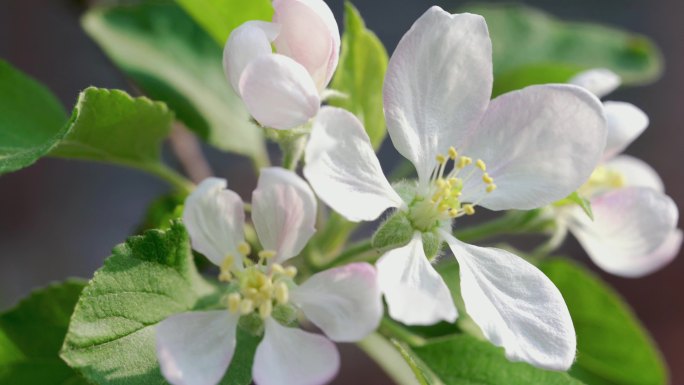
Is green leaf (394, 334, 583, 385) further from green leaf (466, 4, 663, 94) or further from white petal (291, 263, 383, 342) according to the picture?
green leaf (466, 4, 663, 94)

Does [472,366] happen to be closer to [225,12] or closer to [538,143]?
[538,143]

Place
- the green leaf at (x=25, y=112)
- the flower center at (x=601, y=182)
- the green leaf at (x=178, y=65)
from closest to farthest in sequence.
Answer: the green leaf at (x=25, y=112) → the flower center at (x=601, y=182) → the green leaf at (x=178, y=65)

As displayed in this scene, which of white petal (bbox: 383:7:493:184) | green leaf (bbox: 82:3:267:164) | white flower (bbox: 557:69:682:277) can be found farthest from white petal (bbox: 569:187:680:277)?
green leaf (bbox: 82:3:267:164)

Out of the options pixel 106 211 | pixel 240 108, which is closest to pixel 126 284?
pixel 240 108

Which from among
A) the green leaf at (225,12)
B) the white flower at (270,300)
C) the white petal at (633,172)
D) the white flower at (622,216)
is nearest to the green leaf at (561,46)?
the white petal at (633,172)

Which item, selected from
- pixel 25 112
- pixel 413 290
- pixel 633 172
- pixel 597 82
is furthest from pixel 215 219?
pixel 633 172

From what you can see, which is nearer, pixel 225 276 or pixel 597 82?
pixel 225 276

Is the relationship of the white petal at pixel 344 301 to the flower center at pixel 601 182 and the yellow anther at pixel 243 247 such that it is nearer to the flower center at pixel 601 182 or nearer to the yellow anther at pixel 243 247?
the yellow anther at pixel 243 247
